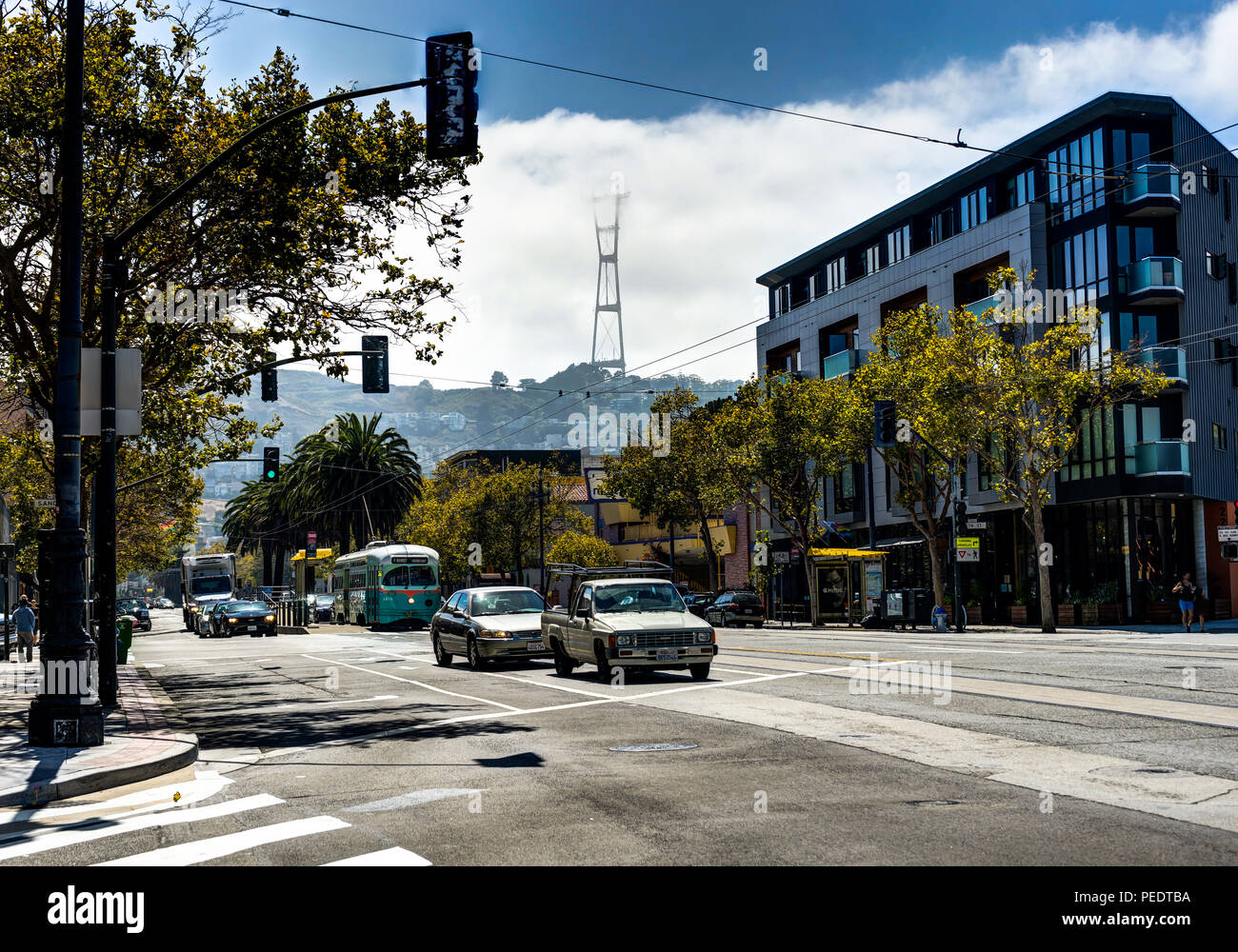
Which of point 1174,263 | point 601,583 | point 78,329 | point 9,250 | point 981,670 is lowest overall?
point 981,670

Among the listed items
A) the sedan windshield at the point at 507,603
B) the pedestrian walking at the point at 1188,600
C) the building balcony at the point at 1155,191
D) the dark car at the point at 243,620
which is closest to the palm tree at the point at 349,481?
the dark car at the point at 243,620

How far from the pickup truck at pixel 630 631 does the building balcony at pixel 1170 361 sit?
29.2 meters

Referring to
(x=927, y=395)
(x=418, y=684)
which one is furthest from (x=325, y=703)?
(x=927, y=395)

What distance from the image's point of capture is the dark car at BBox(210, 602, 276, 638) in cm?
5319

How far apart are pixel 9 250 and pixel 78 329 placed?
8082mm

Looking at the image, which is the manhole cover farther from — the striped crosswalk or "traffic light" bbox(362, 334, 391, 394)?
"traffic light" bbox(362, 334, 391, 394)

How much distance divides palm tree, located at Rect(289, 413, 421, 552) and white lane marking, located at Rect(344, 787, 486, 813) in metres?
60.8

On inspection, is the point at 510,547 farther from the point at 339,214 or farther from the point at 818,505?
the point at 339,214

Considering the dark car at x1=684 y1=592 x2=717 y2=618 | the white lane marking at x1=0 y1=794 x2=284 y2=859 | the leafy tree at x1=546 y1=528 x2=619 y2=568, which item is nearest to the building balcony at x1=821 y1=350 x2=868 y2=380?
the dark car at x1=684 y1=592 x2=717 y2=618

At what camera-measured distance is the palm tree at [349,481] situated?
71188 millimetres

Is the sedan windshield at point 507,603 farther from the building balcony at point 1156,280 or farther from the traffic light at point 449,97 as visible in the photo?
the building balcony at point 1156,280
